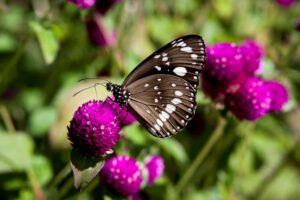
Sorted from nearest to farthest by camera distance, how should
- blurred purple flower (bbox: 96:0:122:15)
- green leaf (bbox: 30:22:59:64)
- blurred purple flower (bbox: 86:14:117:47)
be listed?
1. green leaf (bbox: 30:22:59:64)
2. blurred purple flower (bbox: 96:0:122:15)
3. blurred purple flower (bbox: 86:14:117:47)

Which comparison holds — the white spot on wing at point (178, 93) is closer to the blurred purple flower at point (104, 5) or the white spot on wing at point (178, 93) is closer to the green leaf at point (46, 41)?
the green leaf at point (46, 41)

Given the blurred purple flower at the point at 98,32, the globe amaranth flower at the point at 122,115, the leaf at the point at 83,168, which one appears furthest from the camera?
the blurred purple flower at the point at 98,32

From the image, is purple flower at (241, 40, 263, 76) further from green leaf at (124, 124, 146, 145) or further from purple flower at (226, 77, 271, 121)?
green leaf at (124, 124, 146, 145)

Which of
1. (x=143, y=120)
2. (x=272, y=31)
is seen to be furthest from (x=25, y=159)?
→ (x=272, y=31)

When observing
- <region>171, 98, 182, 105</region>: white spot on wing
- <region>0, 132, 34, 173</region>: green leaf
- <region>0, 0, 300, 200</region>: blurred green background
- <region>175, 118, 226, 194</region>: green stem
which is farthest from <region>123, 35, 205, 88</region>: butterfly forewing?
<region>0, 132, 34, 173</region>: green leaf

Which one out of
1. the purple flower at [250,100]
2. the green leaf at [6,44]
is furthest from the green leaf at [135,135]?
the green leaf at [6,44]

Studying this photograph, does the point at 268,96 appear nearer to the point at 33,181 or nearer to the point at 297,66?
the point at 297,66

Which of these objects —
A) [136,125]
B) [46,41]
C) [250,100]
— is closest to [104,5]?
[46,41]
